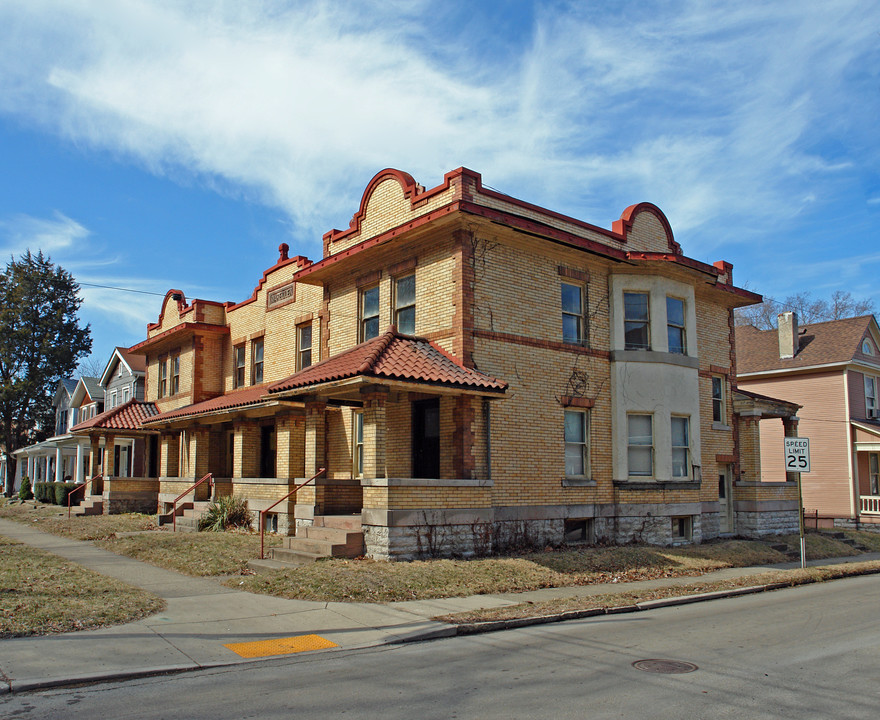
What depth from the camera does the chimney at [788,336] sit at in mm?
33469

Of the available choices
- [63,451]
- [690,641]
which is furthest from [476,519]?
[63,451]

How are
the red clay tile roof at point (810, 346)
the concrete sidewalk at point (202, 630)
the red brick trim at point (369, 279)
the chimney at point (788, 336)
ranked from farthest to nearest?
the chimney at point (788, 336) < the red clay tile roof at point (810, 346) < the red brick trim at point (369, 279) < the concrete sidewalk at point (202, 630)

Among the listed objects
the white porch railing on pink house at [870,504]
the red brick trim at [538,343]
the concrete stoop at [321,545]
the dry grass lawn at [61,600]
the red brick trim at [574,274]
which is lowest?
the white porch railing on pink house at [870,504]

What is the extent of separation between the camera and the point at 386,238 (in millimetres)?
16906

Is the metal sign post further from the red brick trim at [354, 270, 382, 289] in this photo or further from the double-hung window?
the double-hung window

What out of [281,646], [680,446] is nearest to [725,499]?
[680,446]

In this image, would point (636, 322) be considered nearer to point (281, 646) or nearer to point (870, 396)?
point (281, 646)

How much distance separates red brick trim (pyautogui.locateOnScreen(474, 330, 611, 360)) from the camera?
15.9m

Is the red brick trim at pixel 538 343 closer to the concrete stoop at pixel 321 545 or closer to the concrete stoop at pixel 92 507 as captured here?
the concrete stoop at pixel 321 545

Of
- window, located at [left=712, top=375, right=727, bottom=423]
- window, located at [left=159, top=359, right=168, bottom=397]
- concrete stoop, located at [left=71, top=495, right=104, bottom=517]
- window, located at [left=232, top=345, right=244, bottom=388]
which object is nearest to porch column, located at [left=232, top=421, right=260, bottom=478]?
window, located at [left=232, top=345, right=244, bottom=388]

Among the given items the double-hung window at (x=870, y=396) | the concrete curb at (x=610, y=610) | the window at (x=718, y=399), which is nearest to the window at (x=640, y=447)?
the window at (x=718, y=399)

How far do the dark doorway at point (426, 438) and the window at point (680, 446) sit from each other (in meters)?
6.41

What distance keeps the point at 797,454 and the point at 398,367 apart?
365 inches

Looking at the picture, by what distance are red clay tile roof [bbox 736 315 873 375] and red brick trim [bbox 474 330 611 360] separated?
1861 cm
